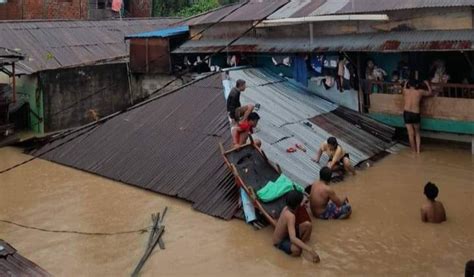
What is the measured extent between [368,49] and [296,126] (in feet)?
8.48

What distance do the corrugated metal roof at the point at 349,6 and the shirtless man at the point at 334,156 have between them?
13.1 ft

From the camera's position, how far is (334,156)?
10.3m

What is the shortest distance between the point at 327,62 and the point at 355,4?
1.67 metres

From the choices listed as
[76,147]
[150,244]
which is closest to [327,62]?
[76,147]

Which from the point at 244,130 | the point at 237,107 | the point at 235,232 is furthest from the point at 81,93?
the point at 235,232

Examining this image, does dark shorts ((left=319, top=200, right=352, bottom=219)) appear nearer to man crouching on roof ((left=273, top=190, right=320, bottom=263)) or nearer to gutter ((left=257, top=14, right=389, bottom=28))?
man crouching on roof ((left=273, top=190, right=320, bottom=263))

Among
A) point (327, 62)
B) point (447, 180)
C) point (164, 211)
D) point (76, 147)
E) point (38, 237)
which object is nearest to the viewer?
point (38, 237)

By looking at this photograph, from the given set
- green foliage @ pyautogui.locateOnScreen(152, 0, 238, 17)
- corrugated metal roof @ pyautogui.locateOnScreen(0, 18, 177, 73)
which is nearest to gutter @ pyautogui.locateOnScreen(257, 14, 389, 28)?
corrugated metal roof @ pyautogui.locateOnScreen(0, 18, 177, 73)

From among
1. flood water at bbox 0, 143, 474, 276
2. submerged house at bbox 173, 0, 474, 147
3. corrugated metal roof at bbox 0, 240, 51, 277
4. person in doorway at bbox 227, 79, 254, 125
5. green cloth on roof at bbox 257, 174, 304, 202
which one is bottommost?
flood water at bbox 0, 143, 474, 276

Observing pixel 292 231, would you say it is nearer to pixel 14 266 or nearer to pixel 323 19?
pixel 14 266

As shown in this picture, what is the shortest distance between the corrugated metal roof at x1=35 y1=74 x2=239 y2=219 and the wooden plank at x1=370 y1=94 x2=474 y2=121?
4.26m

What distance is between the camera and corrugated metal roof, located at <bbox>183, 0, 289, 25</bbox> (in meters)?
15.0

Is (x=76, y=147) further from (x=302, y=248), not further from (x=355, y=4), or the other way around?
(x=355, y=4)

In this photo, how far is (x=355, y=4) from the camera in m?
13.1
